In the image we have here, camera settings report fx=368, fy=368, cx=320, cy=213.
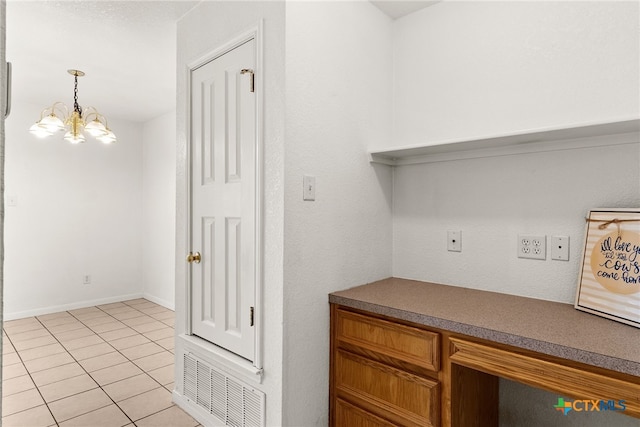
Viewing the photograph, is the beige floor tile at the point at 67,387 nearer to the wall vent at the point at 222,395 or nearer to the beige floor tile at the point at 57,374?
the beige floor tile at the point at 57,374

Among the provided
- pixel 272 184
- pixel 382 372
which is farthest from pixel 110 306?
pixel 382 372

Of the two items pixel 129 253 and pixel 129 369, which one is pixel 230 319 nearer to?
pixel 129 369

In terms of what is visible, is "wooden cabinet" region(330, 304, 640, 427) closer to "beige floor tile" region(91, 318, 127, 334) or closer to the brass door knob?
the brass door knob

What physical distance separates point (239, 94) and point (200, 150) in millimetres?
462

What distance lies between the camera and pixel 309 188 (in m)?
1.71

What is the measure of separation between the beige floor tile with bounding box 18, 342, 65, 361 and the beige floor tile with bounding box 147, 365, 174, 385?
109 centimetres

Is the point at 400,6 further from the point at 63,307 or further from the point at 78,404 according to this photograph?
the point at 63,307

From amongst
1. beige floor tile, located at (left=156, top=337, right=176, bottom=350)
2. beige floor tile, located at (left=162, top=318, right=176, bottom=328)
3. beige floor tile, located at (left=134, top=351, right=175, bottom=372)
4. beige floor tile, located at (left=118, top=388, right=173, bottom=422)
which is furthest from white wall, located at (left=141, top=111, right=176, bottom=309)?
beige floor tile, located at (left=118, top=388, right=173, bottom=422)

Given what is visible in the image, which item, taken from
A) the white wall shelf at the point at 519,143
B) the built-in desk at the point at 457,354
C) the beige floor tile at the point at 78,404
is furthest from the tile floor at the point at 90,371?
the white wall shelf at the point at 519,143

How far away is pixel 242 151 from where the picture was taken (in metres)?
1.86

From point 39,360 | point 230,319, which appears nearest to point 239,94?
point 230,319

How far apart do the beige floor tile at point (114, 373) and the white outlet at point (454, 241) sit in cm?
246

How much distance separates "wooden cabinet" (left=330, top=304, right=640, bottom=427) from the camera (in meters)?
1.14

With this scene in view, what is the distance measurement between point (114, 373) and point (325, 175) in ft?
7.67
